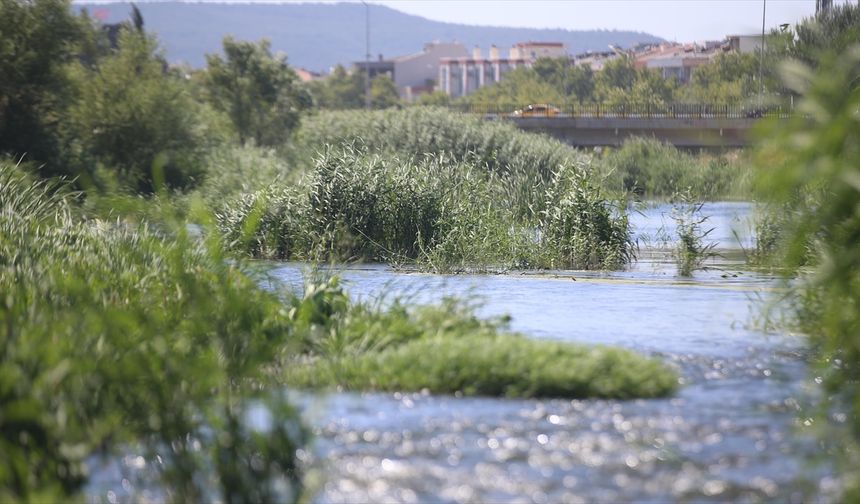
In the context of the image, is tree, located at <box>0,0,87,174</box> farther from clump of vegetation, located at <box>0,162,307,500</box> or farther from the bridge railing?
clump of vegetation, located at <box>0,162,307,500</box>

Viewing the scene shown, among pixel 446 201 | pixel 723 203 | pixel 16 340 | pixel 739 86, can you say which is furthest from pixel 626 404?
pixel 739 86

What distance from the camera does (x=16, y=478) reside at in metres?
6.27

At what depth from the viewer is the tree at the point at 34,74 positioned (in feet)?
97.7

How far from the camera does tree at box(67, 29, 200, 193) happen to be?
3312 centimetres

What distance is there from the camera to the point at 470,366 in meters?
9.24

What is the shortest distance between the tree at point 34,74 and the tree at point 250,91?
66.4ft

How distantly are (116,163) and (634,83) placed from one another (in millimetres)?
43842

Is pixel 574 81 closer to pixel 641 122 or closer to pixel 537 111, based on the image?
pixel 537 111

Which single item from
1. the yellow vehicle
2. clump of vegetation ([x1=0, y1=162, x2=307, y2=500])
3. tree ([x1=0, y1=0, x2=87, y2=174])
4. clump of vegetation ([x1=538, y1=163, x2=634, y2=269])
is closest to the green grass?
clump of vegetation ([x1=0, y1=162, x2=307, y2=500])

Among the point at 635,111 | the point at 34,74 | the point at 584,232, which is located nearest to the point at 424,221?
the point at 584,232

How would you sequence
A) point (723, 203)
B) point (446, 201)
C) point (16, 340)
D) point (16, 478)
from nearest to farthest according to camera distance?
point (16, 478), point (16, 340), point (446, 201), point (723, 203)

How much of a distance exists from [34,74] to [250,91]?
2211 cm

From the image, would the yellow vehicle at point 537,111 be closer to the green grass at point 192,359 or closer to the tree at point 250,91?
the tree at point 250,91

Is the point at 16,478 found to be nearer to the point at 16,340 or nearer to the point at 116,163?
the point at 16,340
